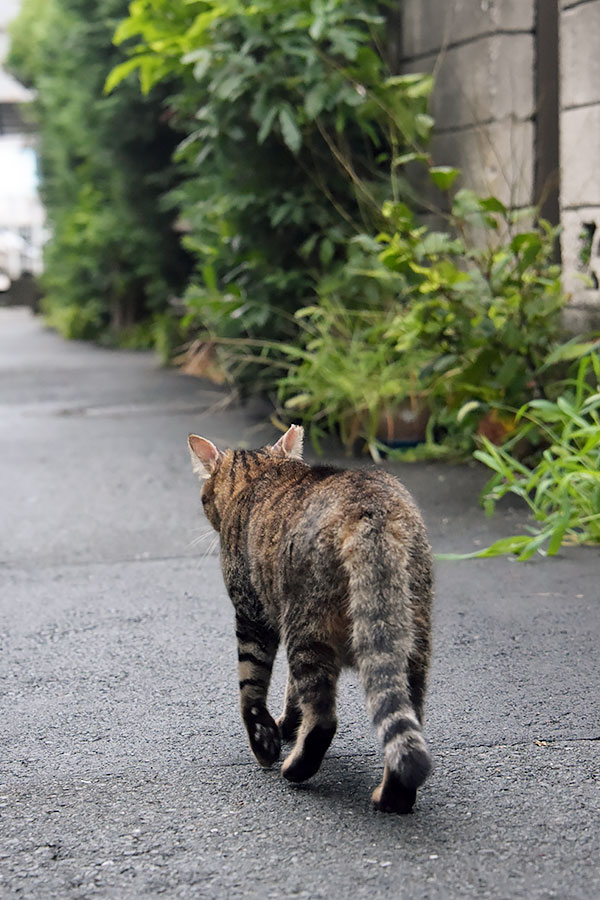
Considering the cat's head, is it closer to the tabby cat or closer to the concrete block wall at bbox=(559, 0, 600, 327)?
the tabby cat

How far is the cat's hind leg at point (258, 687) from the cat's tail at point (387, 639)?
470mm

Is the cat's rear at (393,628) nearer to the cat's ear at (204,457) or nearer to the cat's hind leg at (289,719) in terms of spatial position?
the cat's hind leg at (289,719)

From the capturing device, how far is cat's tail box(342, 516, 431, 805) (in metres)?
2.32

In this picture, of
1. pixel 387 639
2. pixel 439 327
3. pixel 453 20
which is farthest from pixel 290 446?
pixel 453 20

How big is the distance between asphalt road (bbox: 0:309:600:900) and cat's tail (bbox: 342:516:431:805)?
23cm

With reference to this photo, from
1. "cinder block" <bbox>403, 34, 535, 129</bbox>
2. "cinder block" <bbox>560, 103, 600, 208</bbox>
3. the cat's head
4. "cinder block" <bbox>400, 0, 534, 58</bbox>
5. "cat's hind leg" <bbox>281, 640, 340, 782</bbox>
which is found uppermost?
"cinder block" <bbox>400, 0, 534, 58</bbox>

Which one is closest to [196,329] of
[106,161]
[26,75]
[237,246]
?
[106,161]

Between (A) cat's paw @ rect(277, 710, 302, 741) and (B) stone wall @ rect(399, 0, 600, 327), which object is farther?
(B) stone wall @ rect(399, 0, 600, 327)

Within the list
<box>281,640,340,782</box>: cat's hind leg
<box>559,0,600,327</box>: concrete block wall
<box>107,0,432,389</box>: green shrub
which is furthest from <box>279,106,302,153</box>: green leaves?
<box>281,640,340,782</box>: cat's hind leg

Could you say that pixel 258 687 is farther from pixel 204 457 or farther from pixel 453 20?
pixel 453 20

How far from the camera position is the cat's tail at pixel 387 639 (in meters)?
2.32

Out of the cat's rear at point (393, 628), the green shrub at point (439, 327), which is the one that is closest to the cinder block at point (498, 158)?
the green shrub at point (439, 327)

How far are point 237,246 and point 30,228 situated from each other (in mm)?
42312

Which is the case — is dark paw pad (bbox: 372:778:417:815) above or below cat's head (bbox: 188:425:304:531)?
below
